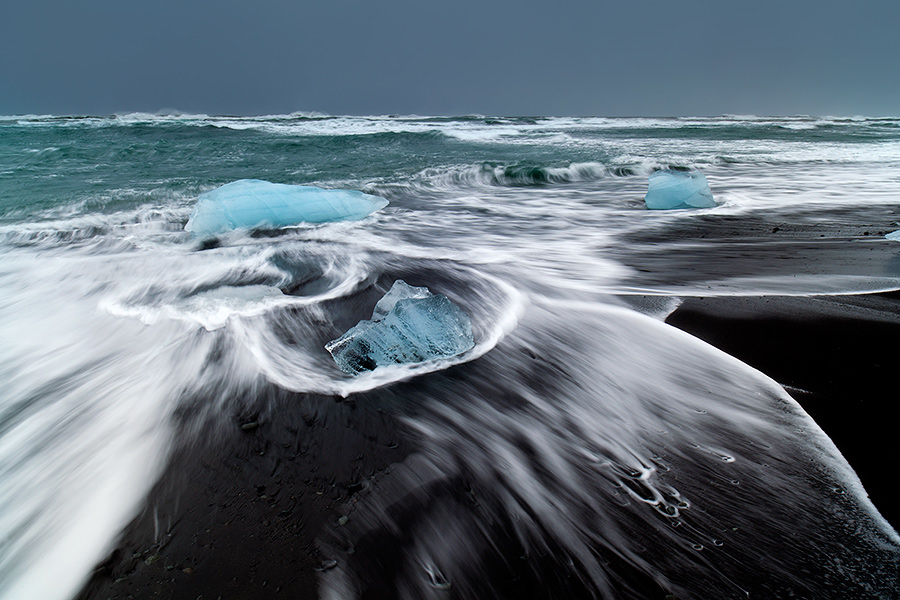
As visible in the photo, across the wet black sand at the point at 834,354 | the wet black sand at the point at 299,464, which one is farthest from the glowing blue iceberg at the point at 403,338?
the wet black sand at the point at 834,354

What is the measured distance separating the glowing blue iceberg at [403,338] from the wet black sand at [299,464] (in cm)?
23

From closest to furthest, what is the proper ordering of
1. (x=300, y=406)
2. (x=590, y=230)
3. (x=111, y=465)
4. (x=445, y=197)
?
(x=111, y=465)
(x=300, y=406)
(x=590, y=230)
(x=445, y=197)

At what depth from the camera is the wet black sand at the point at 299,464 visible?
1.11 m

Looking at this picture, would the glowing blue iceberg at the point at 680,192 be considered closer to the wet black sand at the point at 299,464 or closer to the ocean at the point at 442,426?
the ocean at the point at 442,426

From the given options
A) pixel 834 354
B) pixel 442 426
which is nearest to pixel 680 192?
pixel 834 354

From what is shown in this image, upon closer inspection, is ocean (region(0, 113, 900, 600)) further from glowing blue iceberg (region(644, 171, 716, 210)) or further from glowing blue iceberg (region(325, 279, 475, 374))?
glowing blue iceberg (region(644, 171, 716, 210))

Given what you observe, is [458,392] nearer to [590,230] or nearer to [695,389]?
[695,389]

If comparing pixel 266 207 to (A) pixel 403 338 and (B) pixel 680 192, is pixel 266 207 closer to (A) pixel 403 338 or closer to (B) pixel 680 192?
(A) pixel 403 338

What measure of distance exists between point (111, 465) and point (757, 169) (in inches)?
407

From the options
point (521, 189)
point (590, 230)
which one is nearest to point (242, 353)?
point (590, 230)

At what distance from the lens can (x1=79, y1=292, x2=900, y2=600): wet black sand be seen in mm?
1112

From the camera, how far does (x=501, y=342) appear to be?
7.67 ft

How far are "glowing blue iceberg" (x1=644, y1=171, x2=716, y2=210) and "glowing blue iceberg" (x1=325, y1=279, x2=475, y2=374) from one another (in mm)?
4395

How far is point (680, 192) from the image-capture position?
5.43 metres
